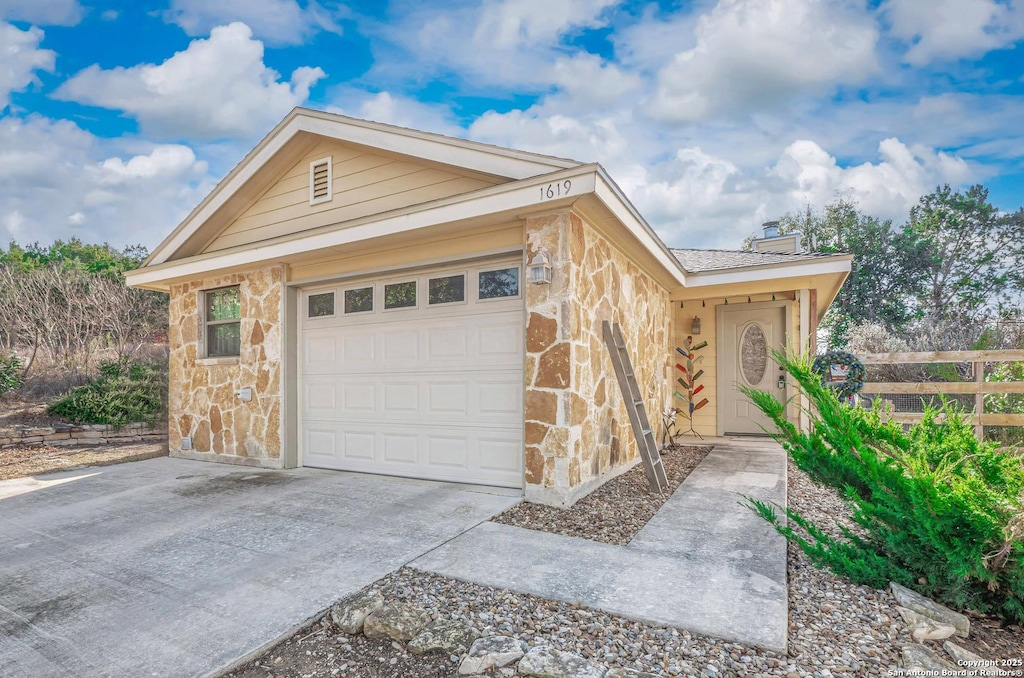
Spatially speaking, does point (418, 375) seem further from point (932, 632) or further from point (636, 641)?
point (932, 632)

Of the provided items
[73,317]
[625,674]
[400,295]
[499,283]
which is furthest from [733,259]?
[73,317]

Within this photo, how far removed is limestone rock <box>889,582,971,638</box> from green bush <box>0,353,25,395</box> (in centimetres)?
1355

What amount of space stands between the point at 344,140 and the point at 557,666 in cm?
521

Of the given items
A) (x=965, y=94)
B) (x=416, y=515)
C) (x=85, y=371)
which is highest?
(x=965, y=94)

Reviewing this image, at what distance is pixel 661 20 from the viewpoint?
669 cm

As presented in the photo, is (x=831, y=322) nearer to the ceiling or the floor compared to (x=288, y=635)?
nearer to the ceiling

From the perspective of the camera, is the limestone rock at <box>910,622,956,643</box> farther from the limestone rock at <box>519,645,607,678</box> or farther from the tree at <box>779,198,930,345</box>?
the tree at <box>779,198,930,345</box>

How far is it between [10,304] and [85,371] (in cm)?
290

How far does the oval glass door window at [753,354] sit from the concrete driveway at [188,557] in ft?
17.9

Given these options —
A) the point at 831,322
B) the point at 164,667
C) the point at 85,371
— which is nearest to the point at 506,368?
the point at 164,667

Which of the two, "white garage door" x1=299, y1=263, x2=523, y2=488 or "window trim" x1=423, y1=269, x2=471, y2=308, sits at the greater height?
"window trim" x1=423, y1=269, x2=471, y2=308

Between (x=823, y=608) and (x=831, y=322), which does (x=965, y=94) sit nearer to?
(x=831, y=322)

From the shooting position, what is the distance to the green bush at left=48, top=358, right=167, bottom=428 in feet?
28.4

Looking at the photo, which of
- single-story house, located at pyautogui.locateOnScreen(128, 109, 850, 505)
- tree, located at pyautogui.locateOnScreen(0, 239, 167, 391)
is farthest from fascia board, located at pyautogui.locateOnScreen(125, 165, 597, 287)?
tree, located at pyautogui.locateOnScreen(0, 239, 167, 391)
